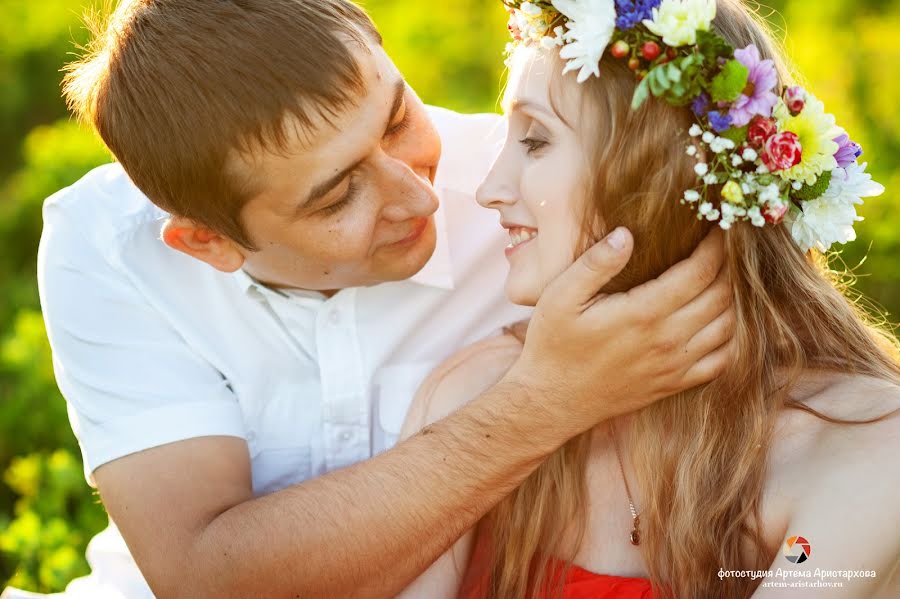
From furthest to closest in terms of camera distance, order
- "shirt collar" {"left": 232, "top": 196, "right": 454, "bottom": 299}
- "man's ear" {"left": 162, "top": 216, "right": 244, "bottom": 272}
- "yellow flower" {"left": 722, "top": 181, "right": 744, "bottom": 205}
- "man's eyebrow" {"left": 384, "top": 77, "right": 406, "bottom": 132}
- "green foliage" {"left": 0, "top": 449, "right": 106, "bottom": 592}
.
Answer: "green foliage" {"left": 0, "top": 449, "right": 106, "bottom": 592} → "shirt collar" {"left": 232, "top": 196, "right": 454, "bottom": 299} → "man's ear" {"left": 162, "top": 216, "right": 244, "bottom": 272} → "man's eyebrow" {"left": 384, "top": 77, "right": 406, "bottom": 132} → "yellow flower" {"left": 722, "top": 181, "right": 744, "bottom": 205}

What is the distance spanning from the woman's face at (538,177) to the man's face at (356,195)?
0.33 meters

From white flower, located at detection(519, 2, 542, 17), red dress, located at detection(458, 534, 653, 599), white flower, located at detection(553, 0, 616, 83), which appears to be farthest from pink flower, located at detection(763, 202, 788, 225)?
red dress, located at detection(458, 534, 653, 599)

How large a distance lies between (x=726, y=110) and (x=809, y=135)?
10.8 inches

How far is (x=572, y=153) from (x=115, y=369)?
172 cm

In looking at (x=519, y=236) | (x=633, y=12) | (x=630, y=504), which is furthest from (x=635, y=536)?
(x=633, y=12)

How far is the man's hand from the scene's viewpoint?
2703 millimetres

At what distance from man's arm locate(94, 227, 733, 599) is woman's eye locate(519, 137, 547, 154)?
383 millimetres

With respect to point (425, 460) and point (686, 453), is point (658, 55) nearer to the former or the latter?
point (686, 453)

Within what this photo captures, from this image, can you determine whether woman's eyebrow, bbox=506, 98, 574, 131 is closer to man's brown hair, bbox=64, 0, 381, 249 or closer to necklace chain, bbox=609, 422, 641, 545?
man's brown hair, bbox=64, 0, 381, 249

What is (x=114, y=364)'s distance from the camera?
3.36 metres

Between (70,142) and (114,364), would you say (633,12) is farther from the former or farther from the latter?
(70,142)

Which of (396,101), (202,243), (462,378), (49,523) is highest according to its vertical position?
(396,101)

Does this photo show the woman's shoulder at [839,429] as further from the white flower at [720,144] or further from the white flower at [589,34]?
the white flower at [589,34]

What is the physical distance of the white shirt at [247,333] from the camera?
11.0 ft
